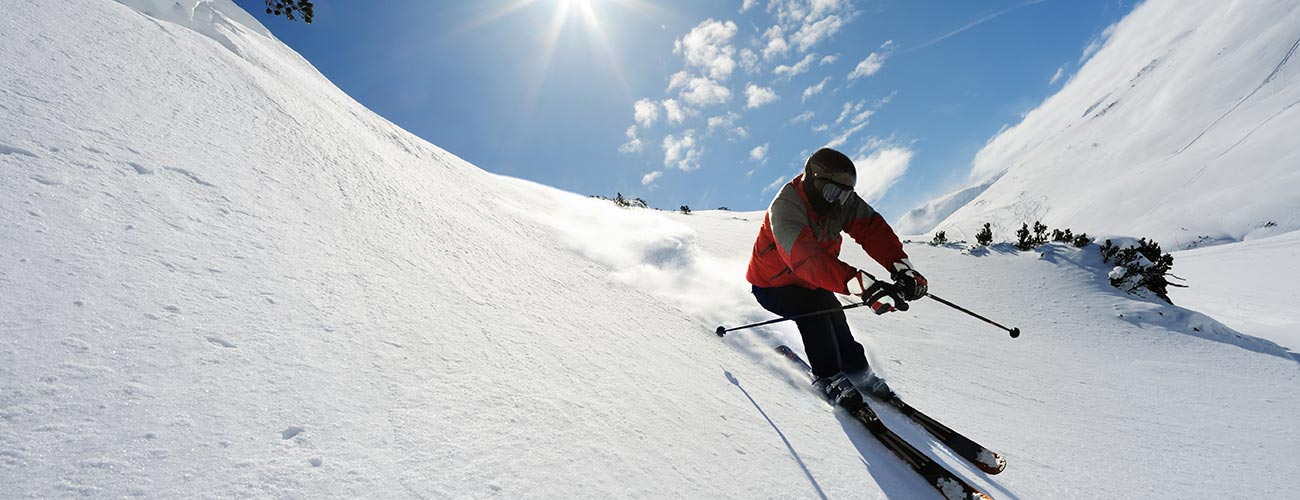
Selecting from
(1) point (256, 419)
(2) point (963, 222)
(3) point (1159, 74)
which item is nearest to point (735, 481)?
(1) point (256, 419)

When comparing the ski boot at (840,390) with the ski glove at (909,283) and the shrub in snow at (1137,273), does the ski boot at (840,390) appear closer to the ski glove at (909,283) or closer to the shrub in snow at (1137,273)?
the ski glove at (909,283)

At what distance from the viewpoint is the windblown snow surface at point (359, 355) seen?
3.49 ft

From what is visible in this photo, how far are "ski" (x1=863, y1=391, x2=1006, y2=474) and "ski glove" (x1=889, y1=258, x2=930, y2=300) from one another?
0.76 metres

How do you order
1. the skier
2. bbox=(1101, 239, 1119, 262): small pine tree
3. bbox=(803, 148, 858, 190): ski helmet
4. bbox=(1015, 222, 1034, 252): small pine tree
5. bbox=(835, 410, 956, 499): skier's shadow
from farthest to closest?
bbox=(1015, 222, 1034, 252): small pine tree, bbox=(1101, 239, 1119, 262): small pine tree, bbox=(803, 148, 858, 190): ski helmet, the skier, bbox=(835, 410, 956, 499): skier's shadow

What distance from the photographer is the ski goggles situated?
354 centimetres

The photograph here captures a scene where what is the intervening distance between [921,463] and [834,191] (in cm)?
194

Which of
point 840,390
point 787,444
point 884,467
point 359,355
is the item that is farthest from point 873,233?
point 359,355

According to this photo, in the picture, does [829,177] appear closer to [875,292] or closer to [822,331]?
[875,292]

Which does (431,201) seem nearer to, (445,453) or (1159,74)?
(445,453)

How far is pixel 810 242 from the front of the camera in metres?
3.39

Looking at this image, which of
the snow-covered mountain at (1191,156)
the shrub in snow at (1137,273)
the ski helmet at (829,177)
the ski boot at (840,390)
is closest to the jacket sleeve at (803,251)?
the ski helmet at (829,177)

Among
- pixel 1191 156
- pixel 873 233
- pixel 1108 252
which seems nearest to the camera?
pixel 873 233

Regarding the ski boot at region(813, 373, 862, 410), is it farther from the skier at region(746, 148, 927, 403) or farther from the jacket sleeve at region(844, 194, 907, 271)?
the jacket sleeve at region(844, 194, 907, 271)

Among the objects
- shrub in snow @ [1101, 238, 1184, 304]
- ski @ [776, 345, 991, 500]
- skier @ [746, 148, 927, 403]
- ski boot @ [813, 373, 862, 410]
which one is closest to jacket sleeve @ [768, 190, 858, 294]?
skier @ [746, 148, 927, 403]
